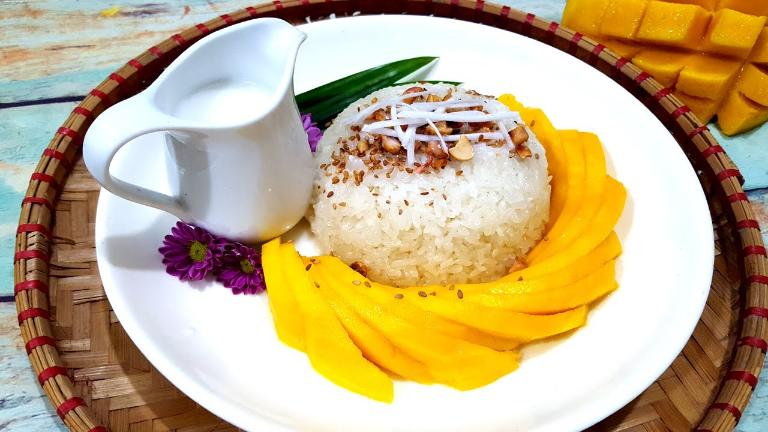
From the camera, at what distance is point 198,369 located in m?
1.35

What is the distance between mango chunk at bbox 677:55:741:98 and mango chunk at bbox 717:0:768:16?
172 millimetres

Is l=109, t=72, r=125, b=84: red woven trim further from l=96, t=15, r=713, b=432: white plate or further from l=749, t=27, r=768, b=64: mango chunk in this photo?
l=749, t=27, r=768, b=64: mango chunk

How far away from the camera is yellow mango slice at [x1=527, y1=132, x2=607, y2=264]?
1.59 metres

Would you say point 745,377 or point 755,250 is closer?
point 745,377

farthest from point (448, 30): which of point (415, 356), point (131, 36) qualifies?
point (131, 36)

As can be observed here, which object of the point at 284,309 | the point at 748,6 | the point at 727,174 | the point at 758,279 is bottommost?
the point at 284,309

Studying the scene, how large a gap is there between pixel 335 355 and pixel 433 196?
0.46m

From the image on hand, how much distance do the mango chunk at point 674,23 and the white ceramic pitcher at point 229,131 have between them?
1.37 metres

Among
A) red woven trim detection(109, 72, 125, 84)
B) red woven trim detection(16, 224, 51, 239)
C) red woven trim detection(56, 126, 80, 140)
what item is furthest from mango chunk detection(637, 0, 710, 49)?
red woven trim detection(16, 224, 51, 239)

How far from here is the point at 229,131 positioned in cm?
128

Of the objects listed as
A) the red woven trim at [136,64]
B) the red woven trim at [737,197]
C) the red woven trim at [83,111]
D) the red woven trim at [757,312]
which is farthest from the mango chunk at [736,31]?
the red woven trim at [83,111]

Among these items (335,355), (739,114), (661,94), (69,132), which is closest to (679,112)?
(661,94)

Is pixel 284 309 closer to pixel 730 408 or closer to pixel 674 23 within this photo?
pixel 730 408

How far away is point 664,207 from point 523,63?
26.1 inches
